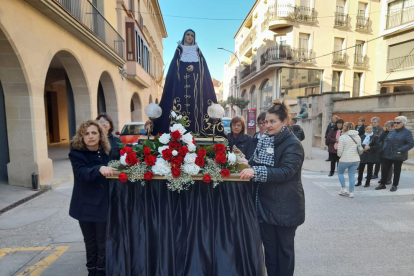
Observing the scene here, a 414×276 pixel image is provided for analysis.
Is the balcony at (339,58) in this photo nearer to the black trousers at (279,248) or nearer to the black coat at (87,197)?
the black trousers at (279,248)

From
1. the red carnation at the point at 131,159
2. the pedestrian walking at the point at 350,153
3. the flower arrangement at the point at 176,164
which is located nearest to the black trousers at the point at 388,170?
the pedestrian walking at the point at 350,153

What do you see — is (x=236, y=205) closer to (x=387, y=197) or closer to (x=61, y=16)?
(x=387, y=197)

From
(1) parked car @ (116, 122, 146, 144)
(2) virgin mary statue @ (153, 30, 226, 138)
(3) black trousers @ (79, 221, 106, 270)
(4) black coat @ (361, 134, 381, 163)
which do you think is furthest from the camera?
(1) parked car @ (116, 122, 146, 144)

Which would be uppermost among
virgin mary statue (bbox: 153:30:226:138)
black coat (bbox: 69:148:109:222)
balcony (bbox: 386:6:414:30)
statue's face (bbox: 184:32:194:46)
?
balcony (bbox: 386:6:414:30)

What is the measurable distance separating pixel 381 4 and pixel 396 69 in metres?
6.09

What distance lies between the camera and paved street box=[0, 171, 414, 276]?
2674 mm

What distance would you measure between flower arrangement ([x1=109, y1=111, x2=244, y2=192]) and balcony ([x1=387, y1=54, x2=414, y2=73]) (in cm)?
2160

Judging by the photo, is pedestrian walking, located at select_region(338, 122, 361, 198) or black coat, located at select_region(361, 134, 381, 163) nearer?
pedestrian walking, located at select_region(338, 122, 361, 198)

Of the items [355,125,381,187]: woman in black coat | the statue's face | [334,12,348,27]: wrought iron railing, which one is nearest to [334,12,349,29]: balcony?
[334,12,348,27]: wrought iron railing

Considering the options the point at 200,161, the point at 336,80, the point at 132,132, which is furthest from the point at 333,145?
the point at 336,80

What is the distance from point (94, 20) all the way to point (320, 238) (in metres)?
10.6

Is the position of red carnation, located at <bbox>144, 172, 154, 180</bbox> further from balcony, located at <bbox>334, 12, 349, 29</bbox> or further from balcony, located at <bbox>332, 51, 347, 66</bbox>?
balcony, located at <bbox>334, 12, 349, 29</bbox>

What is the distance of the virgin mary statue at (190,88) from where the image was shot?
2.99 metres

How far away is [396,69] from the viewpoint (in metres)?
17.8
